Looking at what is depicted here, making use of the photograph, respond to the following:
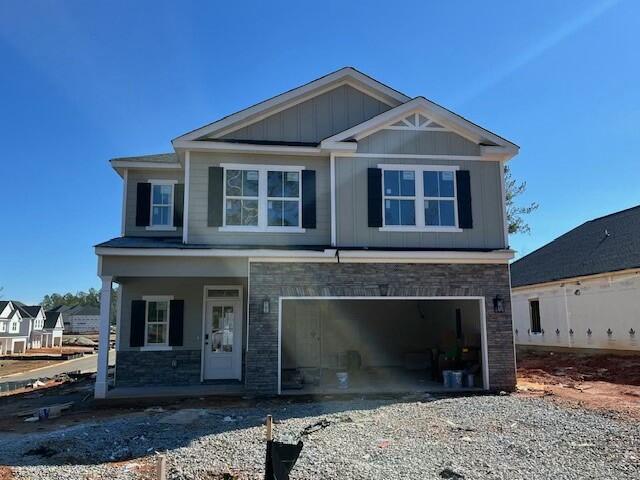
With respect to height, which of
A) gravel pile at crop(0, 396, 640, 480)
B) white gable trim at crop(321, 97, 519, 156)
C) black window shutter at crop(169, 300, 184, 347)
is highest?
white gable trim at crop(321, 97, 519, 156)

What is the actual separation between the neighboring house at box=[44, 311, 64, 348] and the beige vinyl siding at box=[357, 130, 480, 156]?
56.1 m

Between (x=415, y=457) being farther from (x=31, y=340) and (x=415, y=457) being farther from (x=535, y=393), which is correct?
(x=31, y=340)

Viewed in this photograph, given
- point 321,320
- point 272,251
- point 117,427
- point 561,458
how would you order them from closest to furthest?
1. point 561,458
2. point 117,427
3. point 272,251
4. point 321,320

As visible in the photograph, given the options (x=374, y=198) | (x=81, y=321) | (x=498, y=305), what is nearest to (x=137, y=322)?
(x=374, y=198)

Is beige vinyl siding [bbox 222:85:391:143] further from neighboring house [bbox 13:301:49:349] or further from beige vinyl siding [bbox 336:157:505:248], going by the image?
neighboring house [bbox 13:301:49:349]

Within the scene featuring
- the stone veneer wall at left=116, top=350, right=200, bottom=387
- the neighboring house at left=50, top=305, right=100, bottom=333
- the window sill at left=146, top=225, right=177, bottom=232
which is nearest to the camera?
the stone veneer wall at left=116, top=350, right=200, bottom=387

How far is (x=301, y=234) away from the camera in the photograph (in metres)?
13.1

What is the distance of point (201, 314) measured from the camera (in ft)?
48.2

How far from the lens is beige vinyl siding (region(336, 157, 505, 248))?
1302 centimetres

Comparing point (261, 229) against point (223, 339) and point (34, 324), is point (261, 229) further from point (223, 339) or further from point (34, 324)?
point (34, 324)

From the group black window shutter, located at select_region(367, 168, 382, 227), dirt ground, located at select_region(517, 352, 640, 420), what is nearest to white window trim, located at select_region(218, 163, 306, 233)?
black window shutter, located at select_region(367, 168, 382, 227)

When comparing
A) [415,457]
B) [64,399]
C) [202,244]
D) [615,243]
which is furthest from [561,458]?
[615,243]

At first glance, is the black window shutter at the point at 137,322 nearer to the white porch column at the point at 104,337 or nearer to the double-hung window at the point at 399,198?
the white porch column at the point at 104,337

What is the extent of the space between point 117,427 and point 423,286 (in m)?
7.49
